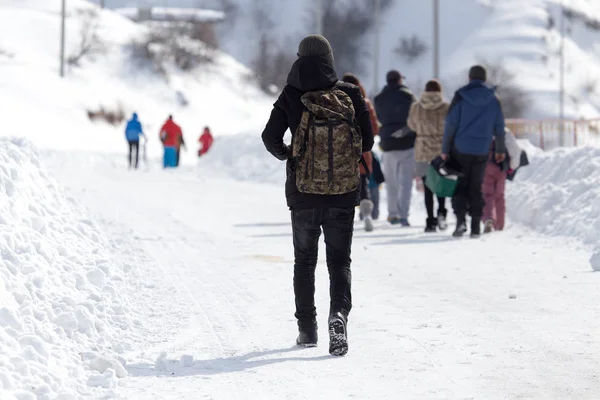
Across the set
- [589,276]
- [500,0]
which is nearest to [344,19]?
[500,0]

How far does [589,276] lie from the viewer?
31.2ft

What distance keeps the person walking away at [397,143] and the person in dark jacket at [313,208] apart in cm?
779

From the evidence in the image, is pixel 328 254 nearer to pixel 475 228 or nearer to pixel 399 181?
pixel 475 228

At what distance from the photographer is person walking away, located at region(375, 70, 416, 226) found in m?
14.4

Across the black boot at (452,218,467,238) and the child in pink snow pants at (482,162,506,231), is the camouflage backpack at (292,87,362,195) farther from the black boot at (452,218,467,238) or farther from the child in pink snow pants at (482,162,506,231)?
the child in pink snow pants at (482,162,506,231)

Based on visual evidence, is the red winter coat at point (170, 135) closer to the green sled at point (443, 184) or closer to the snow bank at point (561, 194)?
the snow bank at point (561, 194)

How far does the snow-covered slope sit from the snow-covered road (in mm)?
36179

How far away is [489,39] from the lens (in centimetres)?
11262

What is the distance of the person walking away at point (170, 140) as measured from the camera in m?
30.7

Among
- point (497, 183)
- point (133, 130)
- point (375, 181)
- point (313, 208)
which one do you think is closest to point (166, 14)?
point (133, 130)

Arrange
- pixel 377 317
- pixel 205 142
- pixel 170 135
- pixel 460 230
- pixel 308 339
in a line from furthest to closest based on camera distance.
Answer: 1. pixel 205 142
2. pixel 170 135
3. pixel 460 230
4. pixel 377 317
5. pixel 308 339

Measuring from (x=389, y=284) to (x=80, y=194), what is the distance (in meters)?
9.35

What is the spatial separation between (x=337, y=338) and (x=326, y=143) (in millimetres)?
1069

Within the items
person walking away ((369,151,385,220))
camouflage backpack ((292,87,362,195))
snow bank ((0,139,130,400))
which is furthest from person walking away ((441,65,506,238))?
camouflage backpack ((292,87,362,195))
